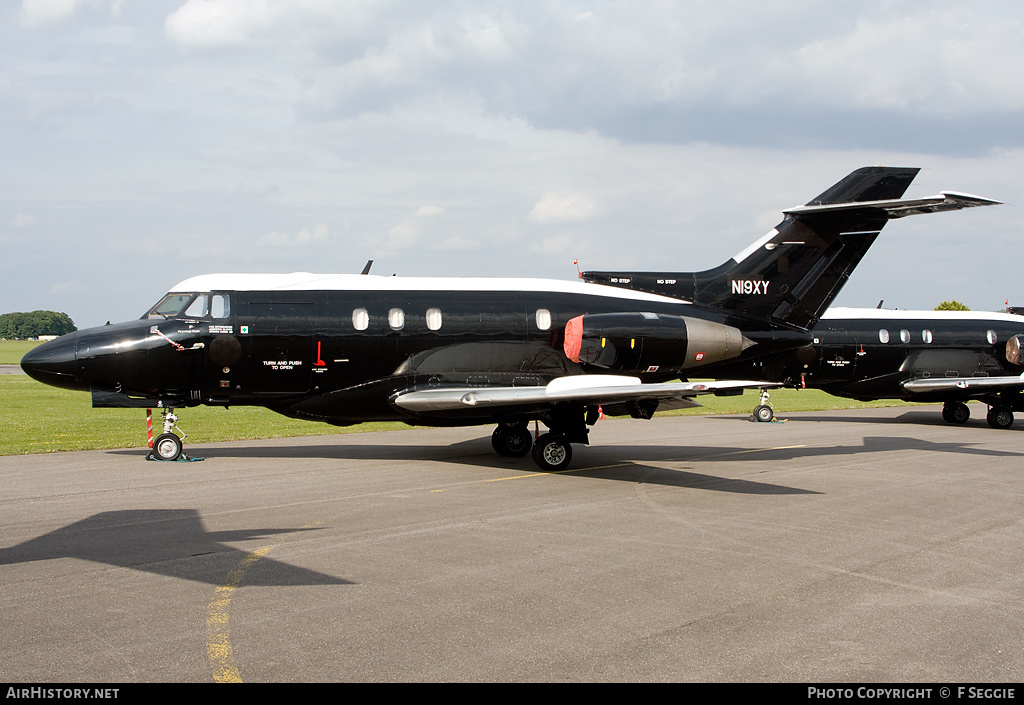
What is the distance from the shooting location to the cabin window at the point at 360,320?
16172 mm

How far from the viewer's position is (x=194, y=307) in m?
15.9

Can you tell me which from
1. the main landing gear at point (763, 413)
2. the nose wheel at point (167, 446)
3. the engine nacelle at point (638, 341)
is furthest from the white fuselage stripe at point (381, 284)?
the main landing gear at point (763, 413)

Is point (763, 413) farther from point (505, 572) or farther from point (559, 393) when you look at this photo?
point (505, 572)

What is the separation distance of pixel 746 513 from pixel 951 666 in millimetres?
5691

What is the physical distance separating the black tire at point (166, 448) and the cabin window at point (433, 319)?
5287 millimetres

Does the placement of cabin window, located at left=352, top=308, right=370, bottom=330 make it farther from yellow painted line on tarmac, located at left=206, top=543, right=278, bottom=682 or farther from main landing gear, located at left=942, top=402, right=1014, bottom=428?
main landing gear, located at left=942, top=402, right=1014, bottom=428

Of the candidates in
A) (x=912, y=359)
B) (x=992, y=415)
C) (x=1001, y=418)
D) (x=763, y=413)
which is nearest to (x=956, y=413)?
(x=992, y=415)

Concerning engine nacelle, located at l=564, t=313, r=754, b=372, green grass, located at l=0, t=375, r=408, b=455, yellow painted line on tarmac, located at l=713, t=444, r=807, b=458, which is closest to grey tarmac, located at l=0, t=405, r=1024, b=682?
engine nacelle, located at l=564, t=313, r=754, b=372

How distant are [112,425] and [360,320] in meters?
11.6

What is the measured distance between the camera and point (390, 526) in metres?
10.3

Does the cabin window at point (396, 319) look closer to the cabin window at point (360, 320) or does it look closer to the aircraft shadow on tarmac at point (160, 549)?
the cabin window at point (360, 320)

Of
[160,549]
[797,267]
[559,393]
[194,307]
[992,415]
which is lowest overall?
[992,415]
